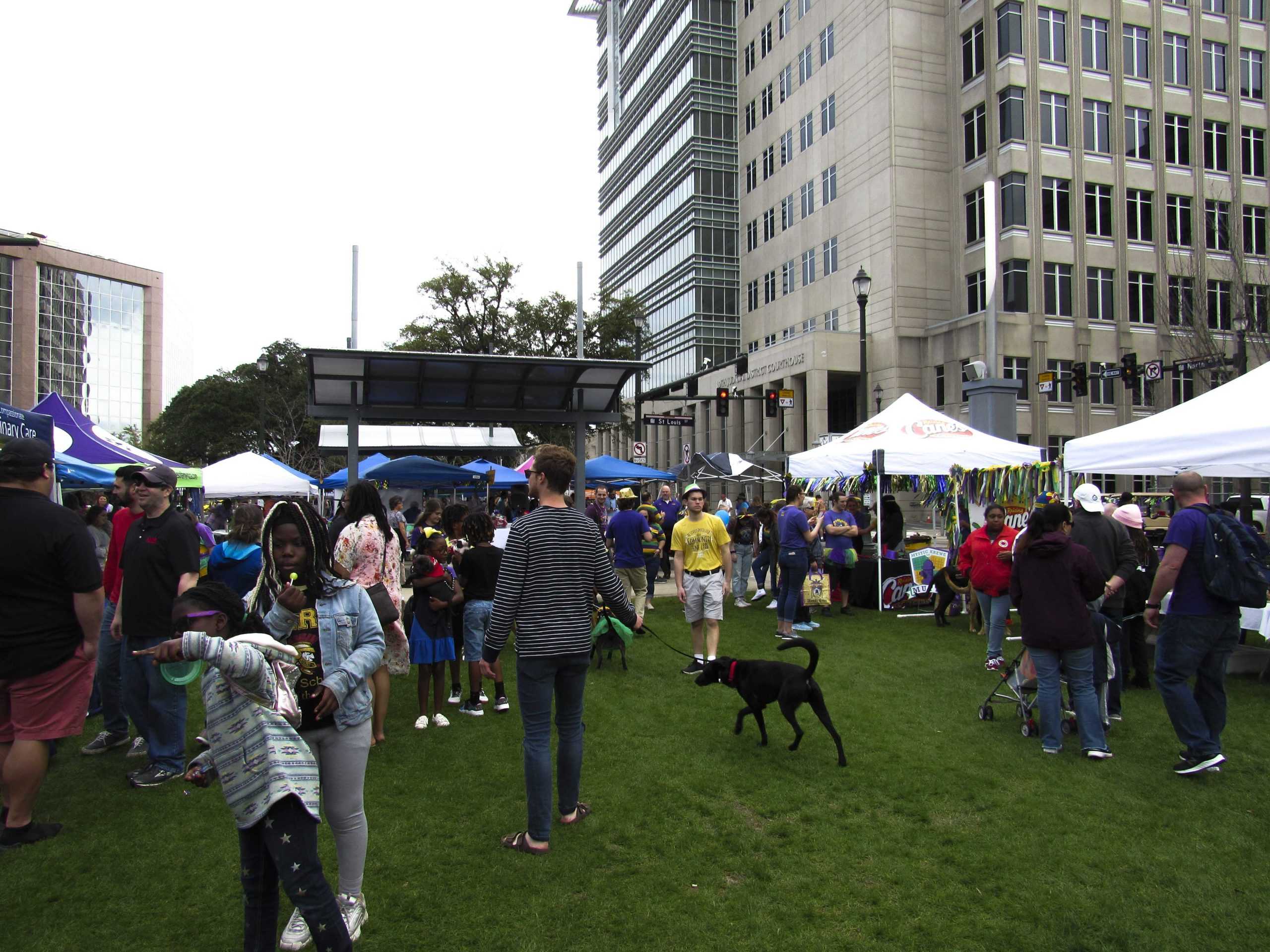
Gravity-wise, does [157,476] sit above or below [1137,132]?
below

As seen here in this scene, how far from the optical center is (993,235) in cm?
2414

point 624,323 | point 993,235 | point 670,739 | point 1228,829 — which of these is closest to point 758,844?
point 670,739

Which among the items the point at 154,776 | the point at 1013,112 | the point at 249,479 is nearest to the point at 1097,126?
the point at 1013,112

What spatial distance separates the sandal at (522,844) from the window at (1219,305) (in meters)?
39.5

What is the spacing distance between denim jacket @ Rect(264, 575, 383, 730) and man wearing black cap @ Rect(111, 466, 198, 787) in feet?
7.68

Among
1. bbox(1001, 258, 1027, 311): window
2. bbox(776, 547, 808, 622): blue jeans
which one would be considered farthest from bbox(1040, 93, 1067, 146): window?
bbox(776, 547, 808, 622): blue jeans

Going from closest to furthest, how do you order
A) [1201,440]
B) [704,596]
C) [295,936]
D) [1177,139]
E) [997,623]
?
[295,936], [1201,440], [704,596], [997,623], [1177,139]

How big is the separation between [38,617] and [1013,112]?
1628 inches

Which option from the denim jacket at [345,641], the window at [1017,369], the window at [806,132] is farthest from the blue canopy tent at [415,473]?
the window at [806,132]

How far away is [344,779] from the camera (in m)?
3.09

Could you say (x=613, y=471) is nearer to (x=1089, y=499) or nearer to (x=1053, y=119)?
(x=1089, y=499)

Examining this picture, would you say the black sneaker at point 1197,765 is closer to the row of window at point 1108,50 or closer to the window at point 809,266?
the row of window at point 1108,50

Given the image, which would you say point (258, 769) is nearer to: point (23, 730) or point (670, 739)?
point (23, 730)

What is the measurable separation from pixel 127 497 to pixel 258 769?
397 cm
